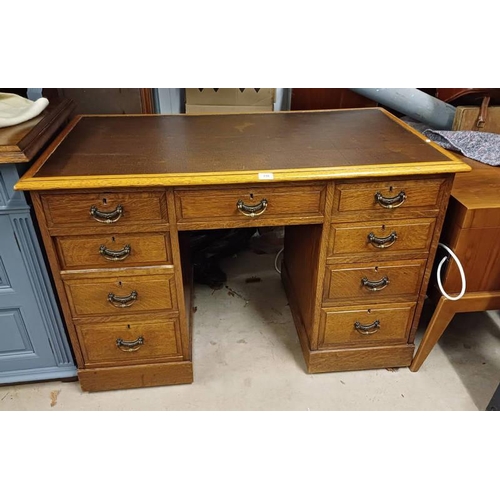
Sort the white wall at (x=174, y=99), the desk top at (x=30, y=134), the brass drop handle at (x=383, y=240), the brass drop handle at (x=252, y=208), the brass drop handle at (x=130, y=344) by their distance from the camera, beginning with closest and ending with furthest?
A: the desk top at (x=30, y=134) → the brass drop handle at (x=252, y=208) → the brass drop handle at (x=383, y=240) → the brass drop handle at (x=130, y=344) → the white wall at (x=174, y=99)

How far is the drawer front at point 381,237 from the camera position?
4.30 ft

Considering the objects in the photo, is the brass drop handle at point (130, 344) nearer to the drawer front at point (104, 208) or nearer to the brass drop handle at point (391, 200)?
the drawer front at point (104, 208)

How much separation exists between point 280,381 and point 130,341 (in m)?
0.56

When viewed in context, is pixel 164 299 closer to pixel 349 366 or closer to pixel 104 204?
pixel 104 204

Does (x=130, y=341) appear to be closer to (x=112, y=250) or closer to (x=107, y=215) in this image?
(x=112, y=250)

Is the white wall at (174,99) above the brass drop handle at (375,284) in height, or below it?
above

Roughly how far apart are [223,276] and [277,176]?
3.25ft

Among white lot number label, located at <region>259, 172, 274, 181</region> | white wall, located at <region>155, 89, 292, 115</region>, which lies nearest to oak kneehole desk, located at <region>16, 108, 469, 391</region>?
white lot number label, located at <region>259, 172, 274, 181</region>

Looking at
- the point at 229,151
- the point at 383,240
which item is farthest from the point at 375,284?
the point at 229,151

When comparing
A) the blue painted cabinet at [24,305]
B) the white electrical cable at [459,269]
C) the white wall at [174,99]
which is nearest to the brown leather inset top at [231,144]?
the blue painted cabinet at [24,305]

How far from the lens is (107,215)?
1185 mm

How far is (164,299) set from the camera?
1.37m

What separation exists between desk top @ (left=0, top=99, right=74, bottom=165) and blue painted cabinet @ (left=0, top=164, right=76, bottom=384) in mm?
46

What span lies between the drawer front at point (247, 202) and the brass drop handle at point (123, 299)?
0.31 meters
